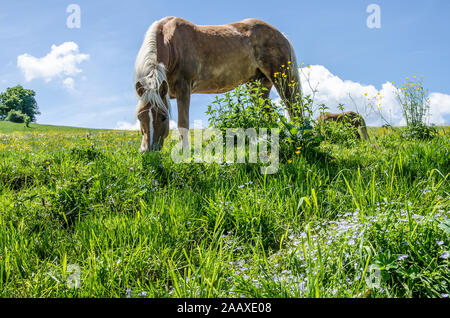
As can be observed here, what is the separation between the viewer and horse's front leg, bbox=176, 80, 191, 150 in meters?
6.28

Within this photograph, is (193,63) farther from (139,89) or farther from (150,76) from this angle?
(139,89)

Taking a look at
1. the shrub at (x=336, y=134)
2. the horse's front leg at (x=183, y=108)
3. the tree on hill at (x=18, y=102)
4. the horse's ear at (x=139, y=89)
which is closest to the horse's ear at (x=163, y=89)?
the horse's ear at (x=139, y=89)

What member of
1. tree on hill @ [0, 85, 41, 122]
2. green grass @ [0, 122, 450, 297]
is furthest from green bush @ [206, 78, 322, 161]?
tree on hill @ [0, 85, 41, 122]

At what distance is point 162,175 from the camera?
4.25 metres

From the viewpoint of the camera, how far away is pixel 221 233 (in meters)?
2.60

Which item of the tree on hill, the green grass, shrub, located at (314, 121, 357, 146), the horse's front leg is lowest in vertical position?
the green grass

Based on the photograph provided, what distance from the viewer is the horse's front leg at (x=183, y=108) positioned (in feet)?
20.6

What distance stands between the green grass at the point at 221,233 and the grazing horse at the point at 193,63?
1044 mm

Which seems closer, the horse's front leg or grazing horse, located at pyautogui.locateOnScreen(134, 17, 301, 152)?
grazing horse, located at pyautogui.locateOnScreen(134, 17, 301, 152)

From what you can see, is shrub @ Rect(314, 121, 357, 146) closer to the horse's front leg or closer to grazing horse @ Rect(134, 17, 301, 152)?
grazing horse @ Rect(134, 17, 301, 152)

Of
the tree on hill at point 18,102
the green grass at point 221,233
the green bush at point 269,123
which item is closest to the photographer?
the green grass at point 221,233

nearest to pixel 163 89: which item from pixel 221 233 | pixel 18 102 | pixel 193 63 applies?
pixel 193 63

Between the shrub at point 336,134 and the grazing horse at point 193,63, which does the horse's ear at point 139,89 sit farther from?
the shrub at point 336,134

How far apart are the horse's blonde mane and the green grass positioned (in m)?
1.05
